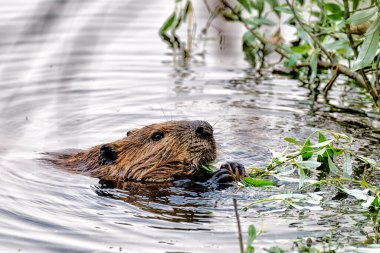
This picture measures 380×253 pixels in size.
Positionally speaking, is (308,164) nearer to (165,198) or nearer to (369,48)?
(369,48)

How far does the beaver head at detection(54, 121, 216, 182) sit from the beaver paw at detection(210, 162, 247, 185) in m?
0.22

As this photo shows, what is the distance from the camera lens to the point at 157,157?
4738 millimetres

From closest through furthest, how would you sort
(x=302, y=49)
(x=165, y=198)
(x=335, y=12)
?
(x=165, y=198) → (x=335, y=12) → (x=302, y=49)

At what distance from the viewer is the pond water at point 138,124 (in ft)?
4.14

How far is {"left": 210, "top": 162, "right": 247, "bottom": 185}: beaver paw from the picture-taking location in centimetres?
428

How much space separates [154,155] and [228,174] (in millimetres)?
684

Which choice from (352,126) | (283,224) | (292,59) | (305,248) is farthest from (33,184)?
(292,59)

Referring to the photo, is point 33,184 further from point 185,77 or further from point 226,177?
point 185,77

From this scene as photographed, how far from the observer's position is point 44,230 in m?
3.54

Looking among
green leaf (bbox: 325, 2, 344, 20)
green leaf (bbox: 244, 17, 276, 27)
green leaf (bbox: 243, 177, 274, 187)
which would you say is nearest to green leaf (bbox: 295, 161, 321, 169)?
green leaf (bbox: 243, 177, 274, 187)

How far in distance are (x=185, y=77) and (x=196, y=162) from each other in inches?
115

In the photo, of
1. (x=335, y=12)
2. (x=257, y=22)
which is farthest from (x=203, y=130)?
(x=257, y=22)

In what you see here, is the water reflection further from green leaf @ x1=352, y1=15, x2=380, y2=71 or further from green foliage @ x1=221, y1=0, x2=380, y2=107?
green leaf @ x1=352, y1=15, x2=380, y2=71

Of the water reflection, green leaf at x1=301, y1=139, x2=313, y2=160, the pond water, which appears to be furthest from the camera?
green leaf at x1=301, y1=139, x2=313, y2=160
